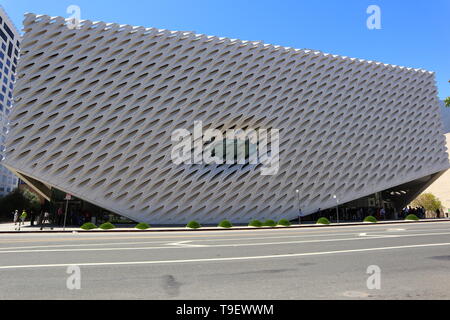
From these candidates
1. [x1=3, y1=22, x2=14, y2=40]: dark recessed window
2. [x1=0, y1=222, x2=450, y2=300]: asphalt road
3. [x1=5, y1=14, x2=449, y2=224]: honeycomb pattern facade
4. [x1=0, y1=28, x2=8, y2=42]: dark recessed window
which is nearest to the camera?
[x1=0, y1=222, x2=450, y2=300]: asphalt road

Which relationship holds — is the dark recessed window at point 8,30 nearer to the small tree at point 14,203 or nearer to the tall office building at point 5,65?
the tall office building at point 5,65

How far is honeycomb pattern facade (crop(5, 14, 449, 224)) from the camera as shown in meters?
28.5

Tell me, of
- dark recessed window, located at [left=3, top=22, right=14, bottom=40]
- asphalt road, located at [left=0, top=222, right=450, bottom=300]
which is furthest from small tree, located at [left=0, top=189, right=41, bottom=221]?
asphalt road, located at [left=0, top=222, right=450, bottom=300]

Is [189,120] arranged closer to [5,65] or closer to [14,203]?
[14,203]

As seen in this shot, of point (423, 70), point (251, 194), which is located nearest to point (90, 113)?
point (251, 194)

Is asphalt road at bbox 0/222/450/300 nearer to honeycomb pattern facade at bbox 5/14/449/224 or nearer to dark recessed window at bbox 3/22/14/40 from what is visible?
honeycomb pattern facade at bbox 5/14/449/224

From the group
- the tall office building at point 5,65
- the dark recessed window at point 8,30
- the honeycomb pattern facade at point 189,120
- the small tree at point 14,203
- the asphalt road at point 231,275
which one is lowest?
the asphalt road at point 231,275

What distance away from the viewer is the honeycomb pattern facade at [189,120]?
28.5 meters

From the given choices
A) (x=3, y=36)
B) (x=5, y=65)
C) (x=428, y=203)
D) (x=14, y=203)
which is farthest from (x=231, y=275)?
(x=3, y=36)

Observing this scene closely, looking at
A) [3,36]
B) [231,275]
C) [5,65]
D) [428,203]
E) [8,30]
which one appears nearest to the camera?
[231,275]

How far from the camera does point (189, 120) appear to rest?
31.9 metres

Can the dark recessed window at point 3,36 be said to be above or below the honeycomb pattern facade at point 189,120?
above

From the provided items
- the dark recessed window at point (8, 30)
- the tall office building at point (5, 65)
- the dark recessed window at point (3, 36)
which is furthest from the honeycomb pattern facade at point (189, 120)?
the dark recessed window at point (8, 30)

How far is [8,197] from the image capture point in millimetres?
53344
